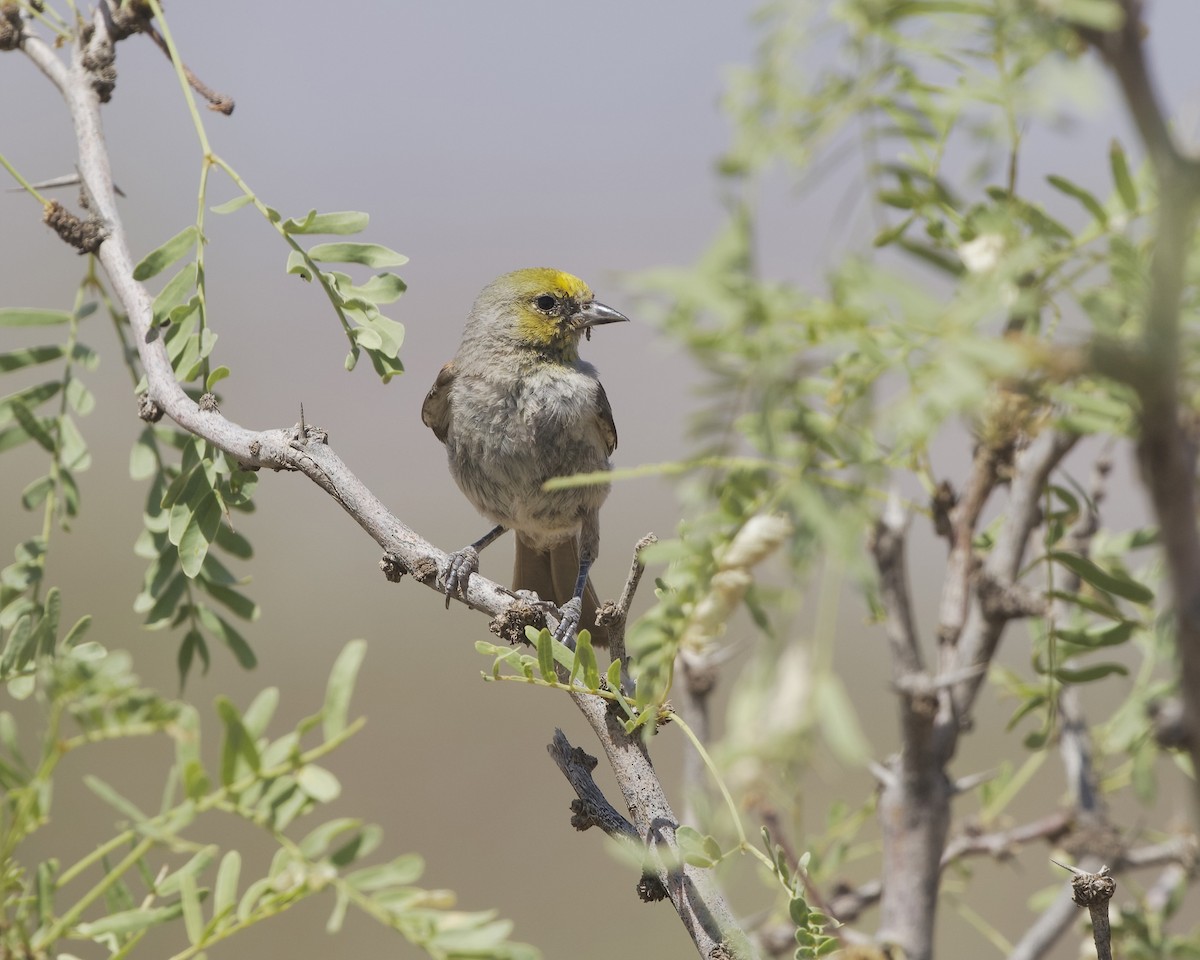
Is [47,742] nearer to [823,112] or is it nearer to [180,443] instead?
[823,112]

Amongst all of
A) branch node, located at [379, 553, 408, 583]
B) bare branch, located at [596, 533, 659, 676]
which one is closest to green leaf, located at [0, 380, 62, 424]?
branch node, located at [379, 553, 408, 583]

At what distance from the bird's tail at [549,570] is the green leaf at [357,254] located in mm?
2519

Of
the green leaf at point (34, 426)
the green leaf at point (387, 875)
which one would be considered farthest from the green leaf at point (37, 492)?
the green leaf at point (387, 875)

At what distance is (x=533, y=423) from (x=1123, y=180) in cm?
346

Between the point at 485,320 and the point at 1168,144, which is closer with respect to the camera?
the point at 1168,144

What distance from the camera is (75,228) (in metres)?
2.62

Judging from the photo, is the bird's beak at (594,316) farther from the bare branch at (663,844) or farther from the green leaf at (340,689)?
the green leaf at (340,689)

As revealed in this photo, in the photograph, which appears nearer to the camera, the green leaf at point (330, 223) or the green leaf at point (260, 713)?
the green leaf at point (260, 713)

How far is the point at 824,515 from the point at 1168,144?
348mm

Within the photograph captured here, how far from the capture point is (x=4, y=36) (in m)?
2.80

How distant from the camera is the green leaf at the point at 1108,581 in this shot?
1.53m

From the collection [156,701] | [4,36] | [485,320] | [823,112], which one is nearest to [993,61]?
[823,112]

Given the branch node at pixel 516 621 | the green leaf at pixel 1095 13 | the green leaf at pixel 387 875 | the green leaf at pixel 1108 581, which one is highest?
the green leaf at pixel 1095 13

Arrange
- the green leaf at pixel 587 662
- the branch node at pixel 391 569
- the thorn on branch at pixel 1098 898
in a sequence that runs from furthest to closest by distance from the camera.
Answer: the branch node at pixel 391 569 → the green leaf at pixel 587 662 → the thorn on branch at pixel 1098 898
